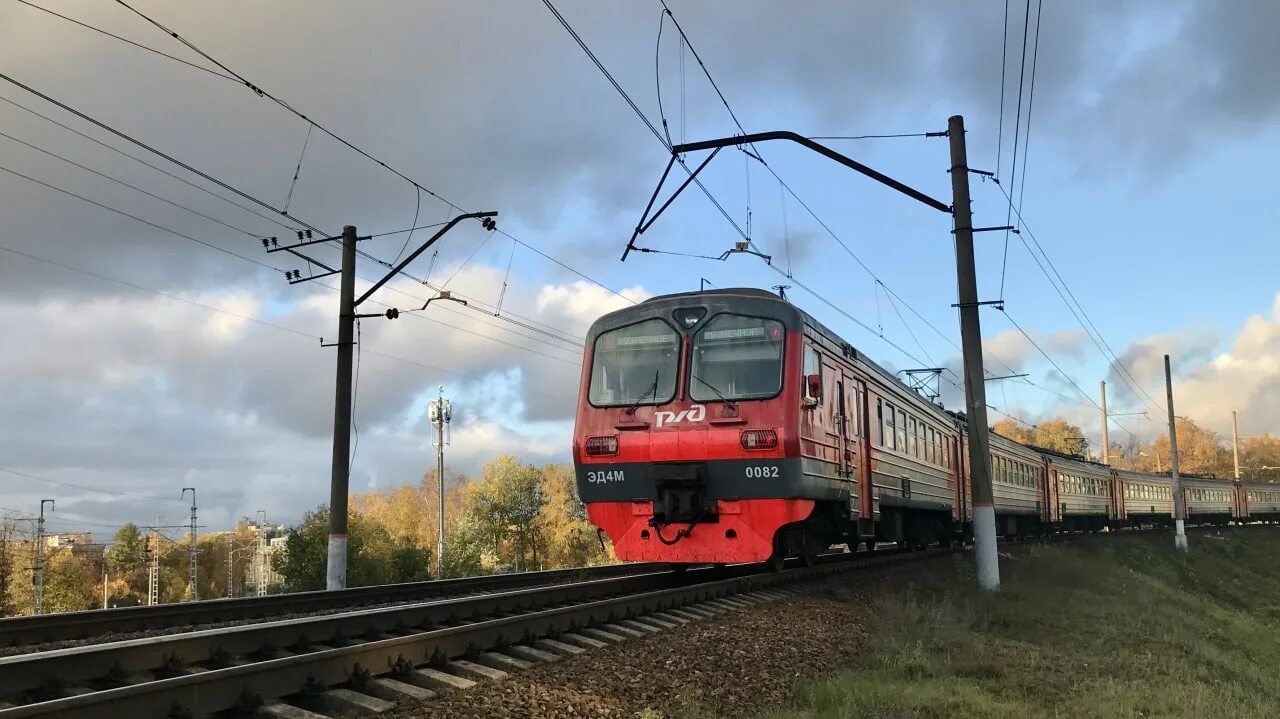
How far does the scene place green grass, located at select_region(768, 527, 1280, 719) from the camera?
265 inches

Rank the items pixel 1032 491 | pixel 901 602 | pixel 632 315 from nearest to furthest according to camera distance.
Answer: pixel 901 602
pixel 632 315
pixel 1032 491

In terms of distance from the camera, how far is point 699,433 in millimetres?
11609

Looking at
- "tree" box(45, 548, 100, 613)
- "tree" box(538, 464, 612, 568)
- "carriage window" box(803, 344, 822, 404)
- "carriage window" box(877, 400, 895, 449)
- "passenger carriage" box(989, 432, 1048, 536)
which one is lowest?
"tree" box(45, 548, 100, 613)

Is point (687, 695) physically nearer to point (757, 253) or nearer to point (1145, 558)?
point (757, 253)

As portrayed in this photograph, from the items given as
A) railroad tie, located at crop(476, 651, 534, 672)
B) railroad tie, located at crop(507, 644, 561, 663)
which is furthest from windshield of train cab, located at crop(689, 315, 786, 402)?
railroad tie, located at crop(476, 651, 534, 672)

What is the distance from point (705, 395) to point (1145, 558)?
71.5ft

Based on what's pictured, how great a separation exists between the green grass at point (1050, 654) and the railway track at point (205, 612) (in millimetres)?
5988

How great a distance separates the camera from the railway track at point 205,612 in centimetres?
806

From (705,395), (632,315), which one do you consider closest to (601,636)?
(705,395)

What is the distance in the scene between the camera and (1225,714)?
688 centimetres

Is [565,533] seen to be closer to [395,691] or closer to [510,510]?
[510,510]

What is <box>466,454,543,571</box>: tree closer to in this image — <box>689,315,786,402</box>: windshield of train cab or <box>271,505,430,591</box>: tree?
<box>271,505,430,591</box>: tree

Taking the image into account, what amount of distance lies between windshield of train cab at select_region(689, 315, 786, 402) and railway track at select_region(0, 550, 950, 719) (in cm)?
305

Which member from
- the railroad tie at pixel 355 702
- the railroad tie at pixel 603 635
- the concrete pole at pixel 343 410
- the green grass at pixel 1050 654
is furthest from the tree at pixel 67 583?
the railroad tie at pixel 355 702
